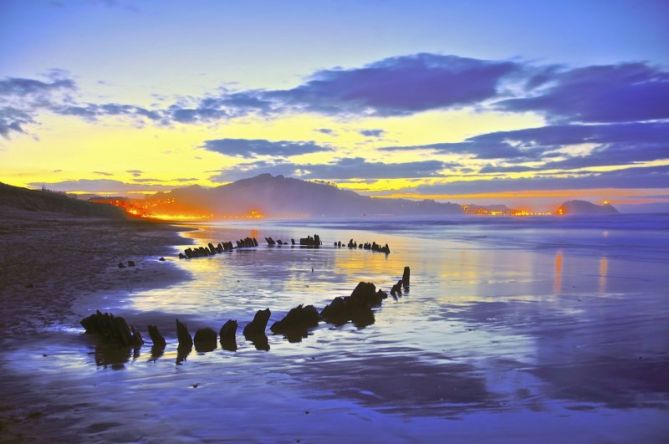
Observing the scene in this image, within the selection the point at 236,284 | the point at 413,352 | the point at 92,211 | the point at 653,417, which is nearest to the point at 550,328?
the point at 413,352

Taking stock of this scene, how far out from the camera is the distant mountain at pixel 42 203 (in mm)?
82312

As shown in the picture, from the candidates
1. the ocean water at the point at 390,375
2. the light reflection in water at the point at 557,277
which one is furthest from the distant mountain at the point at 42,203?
the ocean water at the point at 390,375

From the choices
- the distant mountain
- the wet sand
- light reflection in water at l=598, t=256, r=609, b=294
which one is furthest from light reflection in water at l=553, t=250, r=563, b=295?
the distant mountain

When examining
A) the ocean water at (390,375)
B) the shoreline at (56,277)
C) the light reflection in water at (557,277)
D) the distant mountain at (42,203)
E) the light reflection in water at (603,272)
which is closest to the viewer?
the ocean water at (390,375)

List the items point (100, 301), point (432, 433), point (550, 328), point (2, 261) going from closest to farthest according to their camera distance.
Result: point (432, 433)
point (550, 328)
point (100, 301)
point (2, 261)

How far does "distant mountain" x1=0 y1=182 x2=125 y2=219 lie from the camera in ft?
270

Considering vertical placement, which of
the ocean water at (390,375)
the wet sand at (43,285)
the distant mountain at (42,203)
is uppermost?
the distant mountain at (42,203)

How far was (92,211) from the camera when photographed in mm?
112062

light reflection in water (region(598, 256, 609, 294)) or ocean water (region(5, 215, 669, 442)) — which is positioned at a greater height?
light reflection in water (region(598, 256, 609, 294))

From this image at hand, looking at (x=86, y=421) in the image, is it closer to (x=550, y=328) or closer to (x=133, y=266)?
(x=550, y=328)

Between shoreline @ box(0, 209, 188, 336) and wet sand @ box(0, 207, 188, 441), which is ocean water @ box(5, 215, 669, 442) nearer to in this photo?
wet sand @ box(0, 207, 188, 441)

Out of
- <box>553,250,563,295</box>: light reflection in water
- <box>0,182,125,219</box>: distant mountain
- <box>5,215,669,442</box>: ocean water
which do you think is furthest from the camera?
<box>0,182,125,219</box>: distant mountain

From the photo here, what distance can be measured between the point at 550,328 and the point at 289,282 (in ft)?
35.3

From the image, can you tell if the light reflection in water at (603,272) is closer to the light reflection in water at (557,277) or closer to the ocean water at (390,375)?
the light reflection in water at (557,277)
